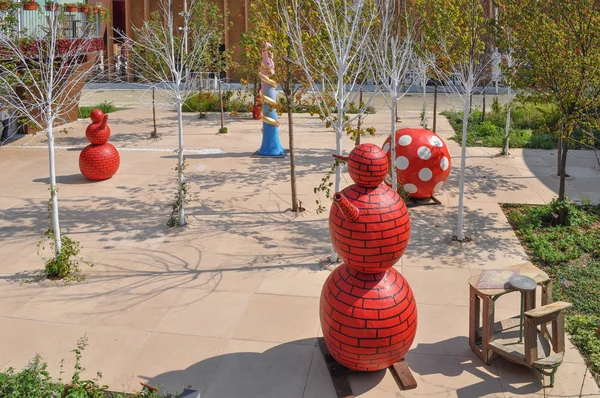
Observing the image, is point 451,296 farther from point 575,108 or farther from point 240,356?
point 575,108

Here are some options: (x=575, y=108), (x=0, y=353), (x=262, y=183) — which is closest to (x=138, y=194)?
(x=262, y=183)

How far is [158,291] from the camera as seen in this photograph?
7891 millimetres

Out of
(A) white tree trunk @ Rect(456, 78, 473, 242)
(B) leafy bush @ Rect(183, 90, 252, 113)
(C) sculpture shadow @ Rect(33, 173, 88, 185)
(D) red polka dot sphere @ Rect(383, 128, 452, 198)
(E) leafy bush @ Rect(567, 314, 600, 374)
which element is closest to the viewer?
(E) leafy bush @ Rect(567, 314, 600, 374)

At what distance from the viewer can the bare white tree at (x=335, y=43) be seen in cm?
806

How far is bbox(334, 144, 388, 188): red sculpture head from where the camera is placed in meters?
5.39

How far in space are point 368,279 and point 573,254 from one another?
4887 millimetres

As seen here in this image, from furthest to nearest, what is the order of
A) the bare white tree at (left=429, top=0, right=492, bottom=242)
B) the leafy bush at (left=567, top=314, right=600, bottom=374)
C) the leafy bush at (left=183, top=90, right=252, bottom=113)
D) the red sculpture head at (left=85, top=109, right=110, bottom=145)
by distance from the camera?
the leafy bush at (left=183, top=90, right=252, bottom=113) → the red sculpture head at (left=85, top=109, right=110, bottom=145) → the bare white tree at (left=429, top=0, right=492, bottom=242) → the leafy bush at (left=567, top=314, right=600, bottom=374)

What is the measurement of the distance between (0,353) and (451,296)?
5.35 m

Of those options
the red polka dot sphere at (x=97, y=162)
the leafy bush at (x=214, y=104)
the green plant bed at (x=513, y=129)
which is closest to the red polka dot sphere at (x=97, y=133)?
the red polka dot sphere at (x=97, y=162)

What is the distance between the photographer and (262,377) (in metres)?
5.95

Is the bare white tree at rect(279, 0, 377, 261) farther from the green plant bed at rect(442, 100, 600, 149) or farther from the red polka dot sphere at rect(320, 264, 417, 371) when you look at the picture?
the green plant bed at rect(442, 100, 600, 149)

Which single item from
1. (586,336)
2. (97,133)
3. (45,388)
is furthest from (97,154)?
(586,336)

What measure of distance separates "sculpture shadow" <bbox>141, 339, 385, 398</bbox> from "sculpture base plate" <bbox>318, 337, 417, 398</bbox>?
0.09 meters

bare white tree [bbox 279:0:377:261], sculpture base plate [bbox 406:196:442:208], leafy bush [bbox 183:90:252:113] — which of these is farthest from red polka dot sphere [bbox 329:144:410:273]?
leafy bush [bbox 183:90:252:113]
